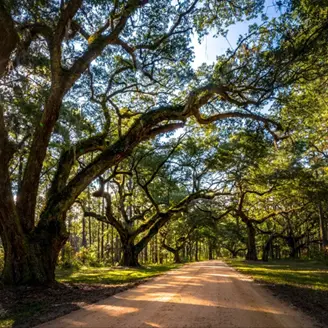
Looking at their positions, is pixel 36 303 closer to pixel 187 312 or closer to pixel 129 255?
pixel 187 312

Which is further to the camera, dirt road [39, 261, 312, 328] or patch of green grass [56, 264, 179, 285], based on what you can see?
patch of green grass [56, 264, 179, 285]

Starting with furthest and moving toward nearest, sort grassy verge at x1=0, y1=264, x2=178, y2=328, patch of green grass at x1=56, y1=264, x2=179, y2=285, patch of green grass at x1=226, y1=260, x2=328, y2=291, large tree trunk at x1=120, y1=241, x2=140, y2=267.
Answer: large tree trunk at x1=120, y1=241, x2=140, y2=267
patch of green grass at x1=56, y1=264, x2=179, y2=285
patch of green grass at x1=226, y1=260, x2=328, y2=291
grassy verge at x1=0, y1=264, x2=178, y2=328

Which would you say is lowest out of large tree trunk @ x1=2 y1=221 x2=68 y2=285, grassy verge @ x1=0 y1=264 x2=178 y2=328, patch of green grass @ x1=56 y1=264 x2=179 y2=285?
patch of green grass @ x1=56 y1=264 x2=179 y2=285

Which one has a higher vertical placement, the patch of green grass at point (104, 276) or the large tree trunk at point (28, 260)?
the large tree trunk at point (28, 260)

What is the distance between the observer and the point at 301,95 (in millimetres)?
11469

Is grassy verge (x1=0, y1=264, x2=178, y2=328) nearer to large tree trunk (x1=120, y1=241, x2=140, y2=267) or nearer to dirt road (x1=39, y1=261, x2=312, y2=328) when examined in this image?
dirt road (x1=39, y1=261, x2=312, y2=328)

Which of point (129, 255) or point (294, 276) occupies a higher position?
point (129, 255)

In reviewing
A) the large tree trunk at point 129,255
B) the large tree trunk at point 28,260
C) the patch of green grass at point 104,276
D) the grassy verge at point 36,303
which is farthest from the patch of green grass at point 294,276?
the large tree trunk at point 129,255

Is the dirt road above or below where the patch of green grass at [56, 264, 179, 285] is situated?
above

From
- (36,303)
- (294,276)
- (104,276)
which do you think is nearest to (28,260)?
(36,303)

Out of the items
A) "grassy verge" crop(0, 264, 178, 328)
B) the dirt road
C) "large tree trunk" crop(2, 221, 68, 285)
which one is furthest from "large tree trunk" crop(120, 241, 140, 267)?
the dirt road

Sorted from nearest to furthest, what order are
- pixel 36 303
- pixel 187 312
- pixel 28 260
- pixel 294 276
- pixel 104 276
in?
pixel 187 312 → pixel 36 303 → pixel 28 260 → pixel 294 276 → pixel 104 276

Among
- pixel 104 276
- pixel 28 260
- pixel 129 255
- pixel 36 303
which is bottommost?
pixel 104 276

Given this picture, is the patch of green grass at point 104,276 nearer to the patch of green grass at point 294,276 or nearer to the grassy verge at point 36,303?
the grassy verge at point 36,303
